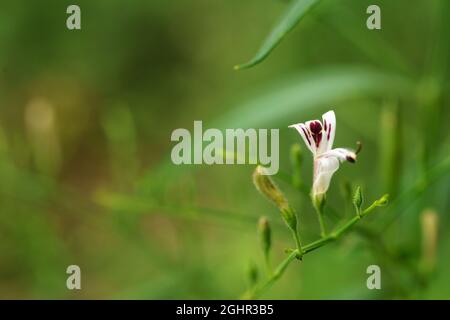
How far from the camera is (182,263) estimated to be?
1714 millimetres

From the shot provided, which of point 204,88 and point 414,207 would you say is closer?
point 414,207

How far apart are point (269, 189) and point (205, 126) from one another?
2.00 feet

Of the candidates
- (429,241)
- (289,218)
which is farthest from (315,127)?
(429,241)

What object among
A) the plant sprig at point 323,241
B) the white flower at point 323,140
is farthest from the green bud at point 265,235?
the white flower at point 323,140

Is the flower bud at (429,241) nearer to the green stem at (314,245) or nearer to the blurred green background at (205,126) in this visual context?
the blurred green background at (205,126)

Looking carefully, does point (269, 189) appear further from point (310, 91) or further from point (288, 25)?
point (310, 91)

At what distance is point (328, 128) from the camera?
0.89m

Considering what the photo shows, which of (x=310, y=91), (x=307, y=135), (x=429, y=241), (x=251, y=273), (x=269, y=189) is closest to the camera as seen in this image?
(x=307, y=135)

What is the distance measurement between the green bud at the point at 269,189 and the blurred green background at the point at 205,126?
0.18m

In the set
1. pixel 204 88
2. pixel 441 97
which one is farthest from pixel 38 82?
pixel 441 97

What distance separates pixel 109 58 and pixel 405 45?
Result: 133 centimetres

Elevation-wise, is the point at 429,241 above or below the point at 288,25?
below
